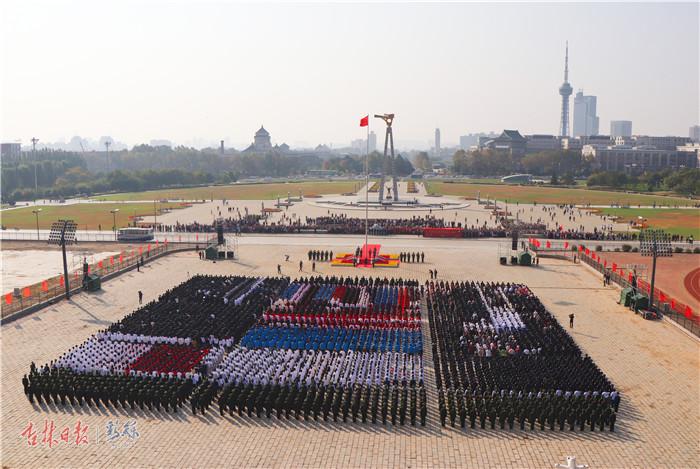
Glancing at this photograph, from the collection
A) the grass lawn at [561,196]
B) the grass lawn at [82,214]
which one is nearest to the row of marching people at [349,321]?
the grass lawn at [82,214]

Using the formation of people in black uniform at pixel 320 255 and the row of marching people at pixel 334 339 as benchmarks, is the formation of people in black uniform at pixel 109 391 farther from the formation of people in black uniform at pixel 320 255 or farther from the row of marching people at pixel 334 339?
the formation of people in black uniform at pixel 320 255

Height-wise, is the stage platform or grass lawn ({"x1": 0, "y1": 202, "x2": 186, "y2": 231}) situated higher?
grass lawn ({"x1": 0, "y1": 202, "x2": 186, "y2": 231})

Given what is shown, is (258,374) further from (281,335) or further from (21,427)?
(21,427)

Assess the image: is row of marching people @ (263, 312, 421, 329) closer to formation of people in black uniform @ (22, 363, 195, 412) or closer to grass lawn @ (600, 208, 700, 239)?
formation of people in black uniform @ (22, 363, 195, 412)

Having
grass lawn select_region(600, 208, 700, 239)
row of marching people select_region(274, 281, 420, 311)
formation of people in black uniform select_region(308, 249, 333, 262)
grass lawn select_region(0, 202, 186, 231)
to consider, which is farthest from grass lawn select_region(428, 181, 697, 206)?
row of marching people select_region(274, 281, 420, 311)

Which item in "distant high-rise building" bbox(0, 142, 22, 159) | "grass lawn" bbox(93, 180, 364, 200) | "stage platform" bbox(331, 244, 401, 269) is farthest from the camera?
"distant high-rise building" bbox(0, 142, 22, 159)

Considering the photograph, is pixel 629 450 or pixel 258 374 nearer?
pixel 629 450

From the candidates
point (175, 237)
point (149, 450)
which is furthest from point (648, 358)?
point (175, 237)
